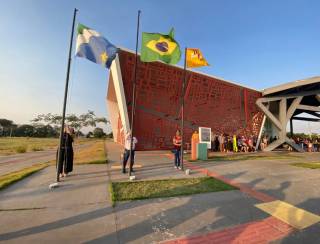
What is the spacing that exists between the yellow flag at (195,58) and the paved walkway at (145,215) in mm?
5627

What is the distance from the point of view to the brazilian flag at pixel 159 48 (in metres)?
8.88

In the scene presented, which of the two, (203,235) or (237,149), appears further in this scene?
(237,149)

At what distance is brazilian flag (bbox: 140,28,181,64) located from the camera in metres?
8.88

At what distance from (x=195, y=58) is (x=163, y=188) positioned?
255 inches

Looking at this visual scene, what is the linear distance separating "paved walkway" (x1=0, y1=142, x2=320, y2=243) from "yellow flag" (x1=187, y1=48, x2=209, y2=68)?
5627 mm

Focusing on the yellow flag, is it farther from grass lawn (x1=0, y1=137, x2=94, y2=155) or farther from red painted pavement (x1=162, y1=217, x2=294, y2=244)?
grass lawn (x1=0, y1=137, x2=94, y2=155)

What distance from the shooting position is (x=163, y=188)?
6.91 m

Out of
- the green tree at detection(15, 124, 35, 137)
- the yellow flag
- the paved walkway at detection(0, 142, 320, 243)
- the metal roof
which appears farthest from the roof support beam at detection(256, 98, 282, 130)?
the green tree at detection(15, 124, 35, 137)

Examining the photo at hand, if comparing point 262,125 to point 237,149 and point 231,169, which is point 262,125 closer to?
point 237,149

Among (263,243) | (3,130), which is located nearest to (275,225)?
(263,243)

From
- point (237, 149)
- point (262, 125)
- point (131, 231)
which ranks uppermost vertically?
point (262, 125)

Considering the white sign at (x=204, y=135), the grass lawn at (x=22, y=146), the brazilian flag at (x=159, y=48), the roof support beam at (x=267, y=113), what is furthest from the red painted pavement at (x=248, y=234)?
the grass lawn at (x=22, y=146)

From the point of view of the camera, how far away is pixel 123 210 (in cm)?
513

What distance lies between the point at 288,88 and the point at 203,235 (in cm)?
2085
